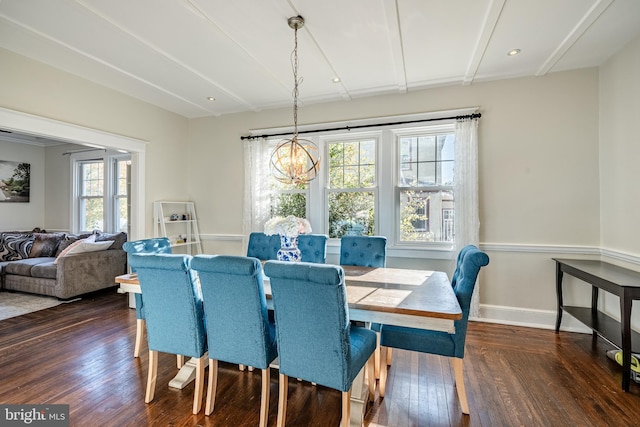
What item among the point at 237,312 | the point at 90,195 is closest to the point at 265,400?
the point at 237,312

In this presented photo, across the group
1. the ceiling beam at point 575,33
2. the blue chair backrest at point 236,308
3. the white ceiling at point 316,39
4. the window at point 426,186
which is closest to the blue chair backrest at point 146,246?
the blue chair backrest at point 236,308

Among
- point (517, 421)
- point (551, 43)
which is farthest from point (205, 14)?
point (517, 421)

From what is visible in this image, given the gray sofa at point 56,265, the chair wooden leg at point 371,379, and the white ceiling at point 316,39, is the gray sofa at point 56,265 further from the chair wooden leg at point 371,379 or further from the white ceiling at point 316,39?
the chair wooden leg at point 371,379

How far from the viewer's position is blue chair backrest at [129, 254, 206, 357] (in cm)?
189

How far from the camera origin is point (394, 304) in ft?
5.89

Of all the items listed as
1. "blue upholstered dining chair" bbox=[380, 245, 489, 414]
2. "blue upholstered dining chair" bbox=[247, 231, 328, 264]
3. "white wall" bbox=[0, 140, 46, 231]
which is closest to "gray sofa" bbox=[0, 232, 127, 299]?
"white wall" bbox=[0, 140, 46, 231]

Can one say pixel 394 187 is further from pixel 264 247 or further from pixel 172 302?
pixel 172 302

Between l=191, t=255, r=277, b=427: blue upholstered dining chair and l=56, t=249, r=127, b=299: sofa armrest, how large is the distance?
3612 millimetres

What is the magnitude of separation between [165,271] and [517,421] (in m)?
2.38

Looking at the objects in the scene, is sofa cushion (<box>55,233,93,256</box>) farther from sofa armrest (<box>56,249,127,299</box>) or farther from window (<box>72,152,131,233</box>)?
sofa armrest (<box>56,249,127,299</box>)

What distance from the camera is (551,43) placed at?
106 inches

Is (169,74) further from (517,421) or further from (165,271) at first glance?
(517,421)

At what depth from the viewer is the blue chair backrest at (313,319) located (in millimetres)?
1504

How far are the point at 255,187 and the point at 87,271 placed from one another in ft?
9.07
